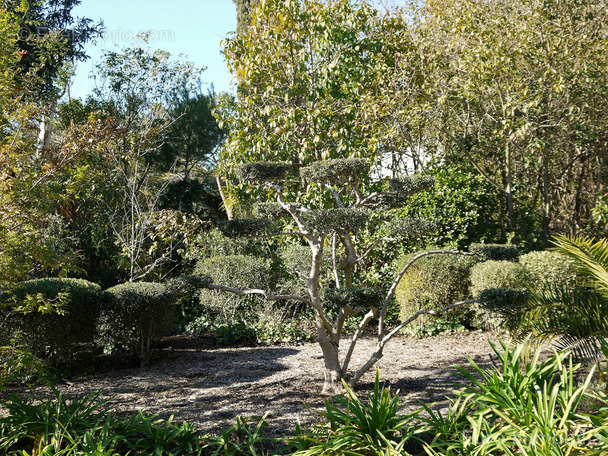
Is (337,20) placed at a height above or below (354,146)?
above

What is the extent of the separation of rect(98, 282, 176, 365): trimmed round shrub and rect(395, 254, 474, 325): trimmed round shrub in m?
3.52

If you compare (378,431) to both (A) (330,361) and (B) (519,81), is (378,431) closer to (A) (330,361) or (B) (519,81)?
(A) (330,361)

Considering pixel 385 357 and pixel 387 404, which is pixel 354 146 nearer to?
pixel 385 357

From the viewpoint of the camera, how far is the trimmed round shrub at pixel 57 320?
540 centimetres

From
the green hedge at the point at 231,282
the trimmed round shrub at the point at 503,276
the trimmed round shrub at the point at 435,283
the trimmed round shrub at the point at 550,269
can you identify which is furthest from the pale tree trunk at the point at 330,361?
the trimmed round shrub at the point at 550,269

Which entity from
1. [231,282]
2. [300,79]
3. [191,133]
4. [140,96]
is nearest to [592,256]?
[300,79]

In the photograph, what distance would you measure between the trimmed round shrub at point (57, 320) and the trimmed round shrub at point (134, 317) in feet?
0.55

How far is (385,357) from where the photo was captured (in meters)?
6.16

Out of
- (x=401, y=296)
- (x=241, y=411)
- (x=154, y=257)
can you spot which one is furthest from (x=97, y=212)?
(x=241, y=411)

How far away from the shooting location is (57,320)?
5574 millimetres

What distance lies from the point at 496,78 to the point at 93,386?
728cm

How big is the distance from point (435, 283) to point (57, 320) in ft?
16.7

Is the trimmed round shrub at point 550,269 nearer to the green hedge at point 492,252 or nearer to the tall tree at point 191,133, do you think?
the green hedge at point 492,252

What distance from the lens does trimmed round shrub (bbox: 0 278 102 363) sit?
5.40m
